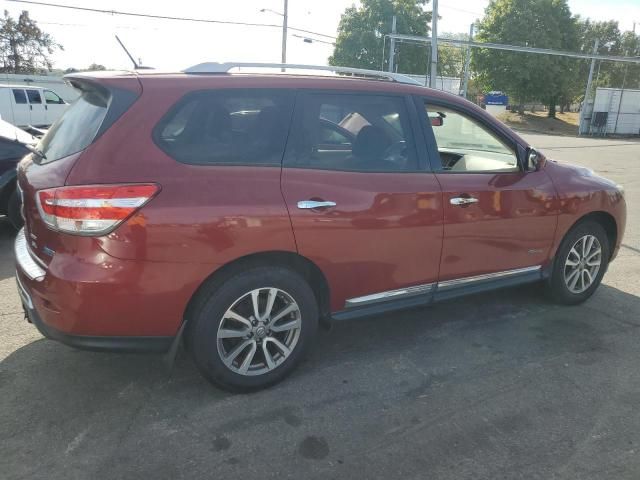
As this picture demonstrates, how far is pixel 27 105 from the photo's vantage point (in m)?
20.4

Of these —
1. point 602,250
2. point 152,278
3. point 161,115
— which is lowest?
point 602,250

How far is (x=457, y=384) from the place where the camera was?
3295 millimetres

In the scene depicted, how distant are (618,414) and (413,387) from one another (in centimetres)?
114

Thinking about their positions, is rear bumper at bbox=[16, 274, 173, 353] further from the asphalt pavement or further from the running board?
the running board

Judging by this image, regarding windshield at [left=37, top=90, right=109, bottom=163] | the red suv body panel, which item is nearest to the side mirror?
the red suv body panel

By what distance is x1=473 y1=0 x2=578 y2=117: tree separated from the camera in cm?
4378

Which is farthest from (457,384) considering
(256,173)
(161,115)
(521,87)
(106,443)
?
(521,87)

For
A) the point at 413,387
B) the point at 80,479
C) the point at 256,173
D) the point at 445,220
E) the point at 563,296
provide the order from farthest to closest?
the point at 563,296 < the point at 445,220 < the point at 413,387 < the point at 256,173 < the point at 80,479

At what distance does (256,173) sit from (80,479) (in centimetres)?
170

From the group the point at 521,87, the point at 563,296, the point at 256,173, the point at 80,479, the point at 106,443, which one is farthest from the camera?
the point at 521,87

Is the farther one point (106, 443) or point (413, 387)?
point (413, 387)

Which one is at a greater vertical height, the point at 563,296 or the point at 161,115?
the point at 161,115

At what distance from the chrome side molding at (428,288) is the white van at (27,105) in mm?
19505

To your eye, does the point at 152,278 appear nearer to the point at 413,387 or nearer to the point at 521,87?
the point at 413,387
